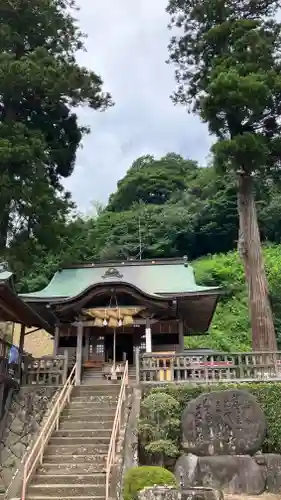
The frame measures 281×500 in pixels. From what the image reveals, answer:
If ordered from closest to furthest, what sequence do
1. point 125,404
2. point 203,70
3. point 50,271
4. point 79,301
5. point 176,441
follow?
point 176,441 < point 125,404 < point 79,301 < point 203,70 < point 50,271

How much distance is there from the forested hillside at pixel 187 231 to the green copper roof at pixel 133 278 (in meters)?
6.90

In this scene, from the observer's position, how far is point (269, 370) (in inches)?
478

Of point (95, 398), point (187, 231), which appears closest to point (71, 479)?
point (95, 398)

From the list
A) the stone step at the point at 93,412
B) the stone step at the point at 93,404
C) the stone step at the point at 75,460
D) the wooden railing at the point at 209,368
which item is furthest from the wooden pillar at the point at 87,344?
the stone step at the point at 75,460

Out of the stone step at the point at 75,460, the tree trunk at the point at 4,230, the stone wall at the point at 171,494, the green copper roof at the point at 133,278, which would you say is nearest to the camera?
the stone wall at the point at 171,494

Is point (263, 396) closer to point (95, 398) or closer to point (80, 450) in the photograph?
point (95, 398)

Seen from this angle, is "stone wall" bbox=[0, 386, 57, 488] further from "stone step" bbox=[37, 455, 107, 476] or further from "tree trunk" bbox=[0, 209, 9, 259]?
"tree trunk" bbox=[0, 209, 9, 259]

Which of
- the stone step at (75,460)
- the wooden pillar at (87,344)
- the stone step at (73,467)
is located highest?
the wooden pillar at (87,344)

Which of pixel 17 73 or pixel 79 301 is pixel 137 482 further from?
pixel 17 73

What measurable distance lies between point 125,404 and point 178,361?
1.97 metres

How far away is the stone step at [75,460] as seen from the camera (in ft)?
30.3

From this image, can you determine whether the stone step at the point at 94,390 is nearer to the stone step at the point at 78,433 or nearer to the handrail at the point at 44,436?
the handrail at the point at 44,436

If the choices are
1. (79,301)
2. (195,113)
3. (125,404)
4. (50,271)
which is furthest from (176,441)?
(50,271)

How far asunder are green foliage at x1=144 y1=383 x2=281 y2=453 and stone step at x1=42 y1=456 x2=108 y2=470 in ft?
6.15
